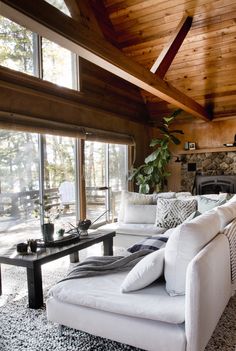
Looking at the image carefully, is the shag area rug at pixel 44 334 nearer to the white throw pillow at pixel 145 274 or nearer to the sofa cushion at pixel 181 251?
the white throw pillow at pixel 145 274

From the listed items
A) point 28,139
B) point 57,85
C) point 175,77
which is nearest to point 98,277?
point 28,139

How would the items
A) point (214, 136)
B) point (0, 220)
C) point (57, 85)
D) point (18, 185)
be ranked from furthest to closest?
point (214, 136), point (57, 85), point (18, 185), point (0, 220)

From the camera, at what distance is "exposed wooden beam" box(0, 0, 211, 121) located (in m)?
2.17

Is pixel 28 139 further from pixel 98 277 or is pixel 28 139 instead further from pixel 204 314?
pixel 204 314

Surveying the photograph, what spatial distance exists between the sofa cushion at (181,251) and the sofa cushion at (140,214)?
7.99 ft

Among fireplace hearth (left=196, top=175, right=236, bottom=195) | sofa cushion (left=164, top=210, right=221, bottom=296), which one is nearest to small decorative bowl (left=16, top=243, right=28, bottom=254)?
sofa cushion (left=164, top=210, right=221, bottom=296)

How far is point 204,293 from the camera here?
1727 millimetres

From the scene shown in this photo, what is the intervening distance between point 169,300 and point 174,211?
2.29 m

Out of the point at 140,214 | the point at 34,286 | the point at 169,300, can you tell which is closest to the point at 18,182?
the point at 140,214

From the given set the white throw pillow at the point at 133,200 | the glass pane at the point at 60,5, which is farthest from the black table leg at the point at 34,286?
the glass pane at the point at 60,5

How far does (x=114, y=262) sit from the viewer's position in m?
2.44

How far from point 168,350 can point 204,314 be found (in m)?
0.31

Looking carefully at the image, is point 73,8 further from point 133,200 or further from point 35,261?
point 35,261

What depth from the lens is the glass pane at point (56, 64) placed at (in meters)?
4.74
